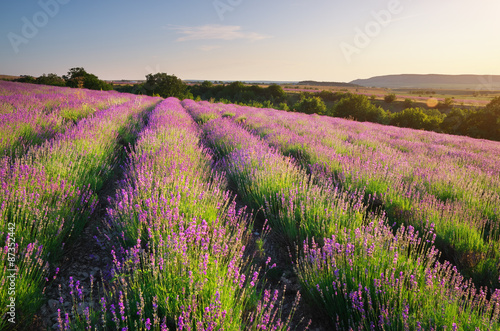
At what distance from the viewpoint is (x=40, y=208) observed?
8.29 feet

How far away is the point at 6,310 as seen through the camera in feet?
5.24

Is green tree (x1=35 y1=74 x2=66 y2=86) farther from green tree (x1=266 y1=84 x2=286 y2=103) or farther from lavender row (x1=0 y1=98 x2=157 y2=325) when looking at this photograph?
lavender row (x1=0 y1=98 x2=157 y2=325)

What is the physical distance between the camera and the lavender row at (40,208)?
1808mm

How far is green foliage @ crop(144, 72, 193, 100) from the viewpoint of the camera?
4414cm

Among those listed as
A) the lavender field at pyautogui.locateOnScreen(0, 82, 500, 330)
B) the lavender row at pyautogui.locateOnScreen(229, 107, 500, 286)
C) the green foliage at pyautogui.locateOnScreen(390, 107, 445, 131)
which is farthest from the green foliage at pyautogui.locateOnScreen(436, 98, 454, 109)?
the lavender field at pyautogui.locateOnScreen(0, 82, 500, 330)

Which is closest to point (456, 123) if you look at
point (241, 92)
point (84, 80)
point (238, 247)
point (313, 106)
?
point (313, 106)

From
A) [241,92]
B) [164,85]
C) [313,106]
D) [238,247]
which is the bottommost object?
[238,247]

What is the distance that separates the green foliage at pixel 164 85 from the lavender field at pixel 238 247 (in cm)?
4164

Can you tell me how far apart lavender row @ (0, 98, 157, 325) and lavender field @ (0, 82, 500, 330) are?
20 millimetres

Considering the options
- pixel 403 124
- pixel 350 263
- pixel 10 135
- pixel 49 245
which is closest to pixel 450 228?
pixel 350 263

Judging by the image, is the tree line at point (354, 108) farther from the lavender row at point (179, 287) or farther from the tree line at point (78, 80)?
the lavender row at point (179, 287)

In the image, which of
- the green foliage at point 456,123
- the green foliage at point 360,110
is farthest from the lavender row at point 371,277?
the green foliage at point 360,110

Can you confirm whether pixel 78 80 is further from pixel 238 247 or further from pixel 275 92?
pixel 238 247

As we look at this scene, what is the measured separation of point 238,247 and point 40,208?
6.60 ft
